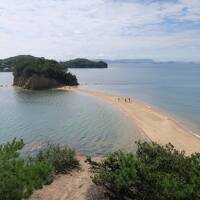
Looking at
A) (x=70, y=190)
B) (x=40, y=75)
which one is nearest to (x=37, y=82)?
(x=40, y=75)

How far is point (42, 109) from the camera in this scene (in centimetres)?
6538

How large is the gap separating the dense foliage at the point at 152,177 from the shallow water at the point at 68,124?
16.3 m

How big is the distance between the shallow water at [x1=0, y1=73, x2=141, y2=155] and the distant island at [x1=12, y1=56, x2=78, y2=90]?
21.2 metres

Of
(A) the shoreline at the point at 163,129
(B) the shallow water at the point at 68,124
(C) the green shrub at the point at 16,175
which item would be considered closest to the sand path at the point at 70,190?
(C) the green shrub at the point at 16,175

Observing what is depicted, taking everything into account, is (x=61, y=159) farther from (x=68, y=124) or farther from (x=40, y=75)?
(x=40, y=75)

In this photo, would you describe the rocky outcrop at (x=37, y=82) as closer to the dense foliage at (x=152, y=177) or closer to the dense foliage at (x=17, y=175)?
A: the dense foliage at (x=152, y=177)

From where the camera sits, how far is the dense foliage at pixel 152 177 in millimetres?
15227

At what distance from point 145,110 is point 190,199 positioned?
51.1m

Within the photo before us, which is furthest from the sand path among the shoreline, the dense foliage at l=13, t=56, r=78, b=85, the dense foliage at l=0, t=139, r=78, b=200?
the dense foliage at l=13, t=56, r=78, b=85

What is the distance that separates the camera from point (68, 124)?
165 ft

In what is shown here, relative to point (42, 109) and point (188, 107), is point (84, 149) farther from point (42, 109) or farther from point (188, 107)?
point (188, 107)

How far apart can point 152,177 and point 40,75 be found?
286 feet

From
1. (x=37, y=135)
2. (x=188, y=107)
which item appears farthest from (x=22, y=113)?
(x=188, y=107)

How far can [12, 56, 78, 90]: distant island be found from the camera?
100812mm
